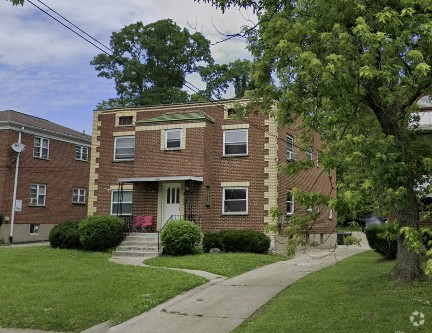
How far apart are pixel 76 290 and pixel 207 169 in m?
11.6

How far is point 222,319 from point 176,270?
6.05m

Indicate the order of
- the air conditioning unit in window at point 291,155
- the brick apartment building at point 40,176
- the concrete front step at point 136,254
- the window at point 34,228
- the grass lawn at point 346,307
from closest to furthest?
the grass lawn at point 346,307, the concrete front step at point 136,254, the air conditioning unit in window at point 291,155, the brick apartment building at point 40,176, the window at point 34,228

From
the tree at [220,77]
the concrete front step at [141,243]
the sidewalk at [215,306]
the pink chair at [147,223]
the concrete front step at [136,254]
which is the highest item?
the tree at [220,77]

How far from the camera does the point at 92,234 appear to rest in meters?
19.8

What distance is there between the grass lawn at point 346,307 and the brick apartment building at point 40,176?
70.6 feet

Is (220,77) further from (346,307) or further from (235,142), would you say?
(346,307)

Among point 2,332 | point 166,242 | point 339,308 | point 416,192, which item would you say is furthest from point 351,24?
point 166,242

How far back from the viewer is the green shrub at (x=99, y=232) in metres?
19.9

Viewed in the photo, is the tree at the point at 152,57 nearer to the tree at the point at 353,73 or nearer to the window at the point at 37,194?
the window at the point at 37,194

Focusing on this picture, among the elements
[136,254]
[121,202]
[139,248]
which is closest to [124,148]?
[121,202]

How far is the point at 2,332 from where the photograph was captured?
815 centimetres

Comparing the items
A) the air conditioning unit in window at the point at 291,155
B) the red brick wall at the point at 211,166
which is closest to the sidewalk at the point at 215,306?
the red brick wall at the point at 211,166

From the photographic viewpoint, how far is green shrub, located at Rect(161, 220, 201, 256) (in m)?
18.5

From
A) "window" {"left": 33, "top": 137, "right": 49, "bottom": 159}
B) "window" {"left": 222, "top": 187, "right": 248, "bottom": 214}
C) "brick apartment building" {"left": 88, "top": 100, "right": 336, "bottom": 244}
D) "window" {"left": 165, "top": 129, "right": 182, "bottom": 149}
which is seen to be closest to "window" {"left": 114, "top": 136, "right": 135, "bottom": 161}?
"brick apartment building" {"left": 88, "top": 100, "right": 336, "bottom": 244}
